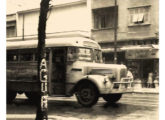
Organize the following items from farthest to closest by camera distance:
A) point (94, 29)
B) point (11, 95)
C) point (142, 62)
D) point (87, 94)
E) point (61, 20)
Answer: point (94, 29)
point (11, 95)
point (142, 62)
point (87, 94)
point (61, 20)

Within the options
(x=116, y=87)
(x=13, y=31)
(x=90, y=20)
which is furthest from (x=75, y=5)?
(x=116, y=87)

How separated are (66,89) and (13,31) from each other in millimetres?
2071

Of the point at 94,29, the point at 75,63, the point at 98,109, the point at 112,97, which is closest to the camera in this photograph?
the point at 98,109

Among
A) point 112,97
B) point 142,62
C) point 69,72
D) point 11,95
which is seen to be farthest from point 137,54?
Answer: point 11,95

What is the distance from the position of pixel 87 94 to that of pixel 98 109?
30.6 inches

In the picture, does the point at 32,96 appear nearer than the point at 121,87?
No

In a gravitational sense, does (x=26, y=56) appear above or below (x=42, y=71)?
above

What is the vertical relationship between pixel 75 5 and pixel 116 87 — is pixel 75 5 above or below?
above

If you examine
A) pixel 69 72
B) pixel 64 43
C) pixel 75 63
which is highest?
pixel 64 43

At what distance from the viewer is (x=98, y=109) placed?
879cm

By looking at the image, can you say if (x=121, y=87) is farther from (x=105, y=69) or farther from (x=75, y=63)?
(x=75, y=63)

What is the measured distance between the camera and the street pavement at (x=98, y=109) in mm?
7656
